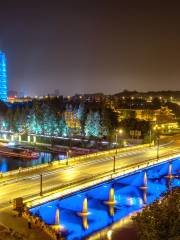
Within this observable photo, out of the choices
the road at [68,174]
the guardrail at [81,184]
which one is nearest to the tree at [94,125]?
the road at [68,174]

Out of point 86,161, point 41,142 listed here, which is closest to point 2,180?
point 86,161

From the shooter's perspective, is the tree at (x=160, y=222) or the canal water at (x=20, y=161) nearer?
the tree at (x=160, y=222)

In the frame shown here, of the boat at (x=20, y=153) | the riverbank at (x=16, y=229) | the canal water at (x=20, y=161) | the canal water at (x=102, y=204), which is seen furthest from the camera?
the boat at (x=20, y=153)

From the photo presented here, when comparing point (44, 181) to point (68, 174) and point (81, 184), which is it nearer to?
point (81, 184)

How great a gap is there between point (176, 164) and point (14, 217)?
42560 millimetres

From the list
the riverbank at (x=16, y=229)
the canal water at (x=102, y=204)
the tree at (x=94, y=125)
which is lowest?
the canal water at (x=102, y=204)

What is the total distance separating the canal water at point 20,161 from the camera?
71.8m

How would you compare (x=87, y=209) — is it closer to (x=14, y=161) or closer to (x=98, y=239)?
(x=98, y=239)

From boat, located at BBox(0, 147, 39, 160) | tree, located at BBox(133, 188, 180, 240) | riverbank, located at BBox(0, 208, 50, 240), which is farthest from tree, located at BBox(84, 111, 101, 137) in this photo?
tree, located at BBox(133, 188, 180, 240)

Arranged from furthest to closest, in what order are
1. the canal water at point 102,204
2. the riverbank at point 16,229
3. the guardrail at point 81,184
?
1. the canal water at point 102,204
2. the guardrail at point 81,184
3. the riverbank at point 16,229

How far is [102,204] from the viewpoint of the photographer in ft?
151

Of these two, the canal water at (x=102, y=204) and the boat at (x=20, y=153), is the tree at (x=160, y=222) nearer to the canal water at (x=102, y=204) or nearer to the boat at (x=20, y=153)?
the canal water at (x=102, y=204)

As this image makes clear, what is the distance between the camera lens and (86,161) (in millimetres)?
56000

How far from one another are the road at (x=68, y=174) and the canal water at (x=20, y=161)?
19.6 metres
